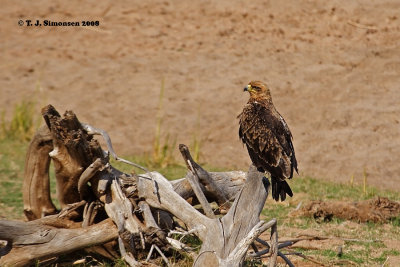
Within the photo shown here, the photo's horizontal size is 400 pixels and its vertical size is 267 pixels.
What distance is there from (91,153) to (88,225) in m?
0.63

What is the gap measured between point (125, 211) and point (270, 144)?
136cm

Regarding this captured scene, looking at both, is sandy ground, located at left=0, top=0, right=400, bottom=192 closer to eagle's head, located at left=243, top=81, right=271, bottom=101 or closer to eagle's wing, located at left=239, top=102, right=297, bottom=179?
eagle's head, located at left=243, top=81, right=271, bottom=101

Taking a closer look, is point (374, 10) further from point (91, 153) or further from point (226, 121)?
point (91, 153)

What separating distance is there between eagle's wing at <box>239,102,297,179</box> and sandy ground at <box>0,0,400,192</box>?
4845 mm

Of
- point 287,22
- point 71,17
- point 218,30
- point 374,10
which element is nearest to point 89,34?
point 71,17

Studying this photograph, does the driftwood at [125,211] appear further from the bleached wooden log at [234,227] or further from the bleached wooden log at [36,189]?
the bleached wooden log at [36,189]

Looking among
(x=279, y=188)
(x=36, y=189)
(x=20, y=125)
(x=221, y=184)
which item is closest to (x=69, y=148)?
(x=36, y=189)

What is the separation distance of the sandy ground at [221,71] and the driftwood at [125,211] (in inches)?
190

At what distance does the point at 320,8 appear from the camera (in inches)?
617

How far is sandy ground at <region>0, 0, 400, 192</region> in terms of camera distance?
40.3 ft

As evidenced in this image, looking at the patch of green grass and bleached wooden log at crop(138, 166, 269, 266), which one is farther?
the patch of green grass

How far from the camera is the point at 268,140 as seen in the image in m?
6.27

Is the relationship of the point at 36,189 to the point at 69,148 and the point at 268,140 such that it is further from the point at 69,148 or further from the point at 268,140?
the point at 268,140

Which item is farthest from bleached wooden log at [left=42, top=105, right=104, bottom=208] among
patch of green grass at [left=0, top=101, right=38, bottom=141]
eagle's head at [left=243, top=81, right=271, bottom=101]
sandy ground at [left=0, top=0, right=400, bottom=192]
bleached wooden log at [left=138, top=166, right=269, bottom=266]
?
patch of green grass at [left=0, top=101, right=38, bottom=141]
